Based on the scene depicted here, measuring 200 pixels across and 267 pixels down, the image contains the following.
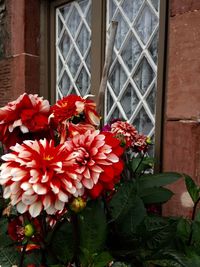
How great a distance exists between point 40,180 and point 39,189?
2 cm

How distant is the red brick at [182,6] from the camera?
168 cm

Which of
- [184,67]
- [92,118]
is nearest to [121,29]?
[184,67]

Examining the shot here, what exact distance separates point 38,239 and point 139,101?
4.51 ft

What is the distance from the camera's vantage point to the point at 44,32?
289cm

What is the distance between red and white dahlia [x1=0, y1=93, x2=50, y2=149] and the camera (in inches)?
41.0

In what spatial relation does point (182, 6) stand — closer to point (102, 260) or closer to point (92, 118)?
point (92, 118)

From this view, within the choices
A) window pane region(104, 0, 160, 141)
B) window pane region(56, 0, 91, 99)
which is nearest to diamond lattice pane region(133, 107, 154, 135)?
window pane region(104, 0, 160, 141)

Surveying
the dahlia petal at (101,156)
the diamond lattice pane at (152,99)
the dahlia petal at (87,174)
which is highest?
the diamond lattice pane at (152,99)

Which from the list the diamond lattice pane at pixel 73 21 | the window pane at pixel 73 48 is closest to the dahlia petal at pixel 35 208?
the window pane at pixel 73 48

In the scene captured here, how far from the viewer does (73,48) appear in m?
2.72

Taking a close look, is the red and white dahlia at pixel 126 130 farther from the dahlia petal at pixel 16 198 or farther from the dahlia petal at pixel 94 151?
the dahlia petal at pixel 16 198

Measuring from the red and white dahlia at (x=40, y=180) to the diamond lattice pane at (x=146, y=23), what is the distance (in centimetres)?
152

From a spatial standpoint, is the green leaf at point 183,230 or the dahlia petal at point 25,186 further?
the green leaf at point 183,230

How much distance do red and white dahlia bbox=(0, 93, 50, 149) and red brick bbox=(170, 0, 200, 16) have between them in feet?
3.39
